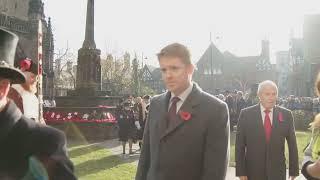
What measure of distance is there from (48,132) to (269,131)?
4780mm

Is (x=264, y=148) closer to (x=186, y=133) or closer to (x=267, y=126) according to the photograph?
(x=267, y=126)

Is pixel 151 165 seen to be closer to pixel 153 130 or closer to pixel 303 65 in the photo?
pixel 153 130

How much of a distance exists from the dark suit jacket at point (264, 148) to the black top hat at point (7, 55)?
481 cm

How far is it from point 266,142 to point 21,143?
485 centimetres

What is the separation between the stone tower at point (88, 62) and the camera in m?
24.9

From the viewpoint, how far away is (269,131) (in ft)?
22.6

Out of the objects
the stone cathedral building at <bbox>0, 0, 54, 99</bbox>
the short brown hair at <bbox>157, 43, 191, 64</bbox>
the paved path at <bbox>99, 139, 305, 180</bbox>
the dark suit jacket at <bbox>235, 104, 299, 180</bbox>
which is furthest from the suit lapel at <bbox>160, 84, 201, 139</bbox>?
the stone cathedral building at <bbox>0, 0, 54, 99</bbox>

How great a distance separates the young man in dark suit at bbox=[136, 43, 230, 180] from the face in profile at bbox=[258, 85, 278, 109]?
2614 mm

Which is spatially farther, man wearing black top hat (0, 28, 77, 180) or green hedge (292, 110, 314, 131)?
green hedge (292, 110, 314, 131)

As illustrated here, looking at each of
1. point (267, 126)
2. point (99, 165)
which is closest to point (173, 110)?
point (267, 126)

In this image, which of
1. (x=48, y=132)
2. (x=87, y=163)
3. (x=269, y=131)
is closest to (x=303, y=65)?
(x=87, y=163)

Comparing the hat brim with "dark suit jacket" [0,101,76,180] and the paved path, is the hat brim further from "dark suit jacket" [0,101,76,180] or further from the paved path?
the paved path

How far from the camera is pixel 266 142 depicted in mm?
6832

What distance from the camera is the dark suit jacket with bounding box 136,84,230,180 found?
4164mm
